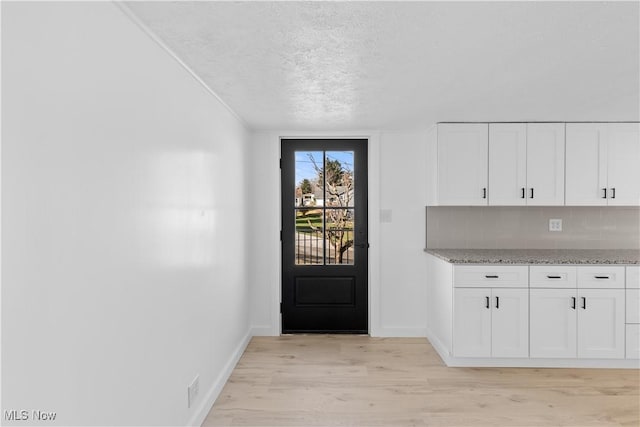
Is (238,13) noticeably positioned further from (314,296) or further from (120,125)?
(314,296)

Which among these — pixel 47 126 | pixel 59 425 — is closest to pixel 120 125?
pixel 47 126

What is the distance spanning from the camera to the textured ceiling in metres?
1.65

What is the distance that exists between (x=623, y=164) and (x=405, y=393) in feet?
9.82

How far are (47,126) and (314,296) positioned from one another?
3520 millimetres

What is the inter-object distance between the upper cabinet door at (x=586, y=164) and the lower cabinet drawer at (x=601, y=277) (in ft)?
2.33

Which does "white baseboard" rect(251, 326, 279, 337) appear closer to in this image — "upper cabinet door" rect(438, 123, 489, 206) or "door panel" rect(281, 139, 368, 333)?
"door panel" rect(281, 139, 368, 333)

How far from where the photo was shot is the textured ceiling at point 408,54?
1647 mm

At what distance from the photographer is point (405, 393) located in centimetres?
301

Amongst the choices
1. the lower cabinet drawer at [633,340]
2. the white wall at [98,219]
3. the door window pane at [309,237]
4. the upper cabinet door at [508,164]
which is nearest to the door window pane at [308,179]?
the door window pane at [309,237]

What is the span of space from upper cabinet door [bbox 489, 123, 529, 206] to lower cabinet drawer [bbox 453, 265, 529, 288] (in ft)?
2.31

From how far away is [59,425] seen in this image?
1.23 meters

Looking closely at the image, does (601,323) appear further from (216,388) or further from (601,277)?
(216,388)

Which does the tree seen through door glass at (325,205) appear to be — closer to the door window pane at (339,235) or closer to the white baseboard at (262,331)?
the door window pane at (339,235)

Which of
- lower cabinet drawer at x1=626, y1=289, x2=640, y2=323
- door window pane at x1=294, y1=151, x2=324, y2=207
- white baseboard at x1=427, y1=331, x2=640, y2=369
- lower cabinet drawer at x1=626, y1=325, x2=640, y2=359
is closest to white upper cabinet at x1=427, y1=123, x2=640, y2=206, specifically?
lower cabinet drawer at x1=626, y1=289, x2=640, y2=323
